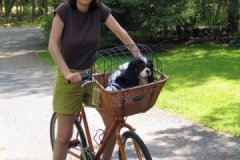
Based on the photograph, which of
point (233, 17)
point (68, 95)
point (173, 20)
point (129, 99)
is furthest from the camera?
point (233, 17)

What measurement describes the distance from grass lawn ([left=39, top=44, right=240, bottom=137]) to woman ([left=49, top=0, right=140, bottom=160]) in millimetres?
2674

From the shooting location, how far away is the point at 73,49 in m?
3.58

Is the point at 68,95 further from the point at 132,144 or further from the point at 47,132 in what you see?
the point at 47,132

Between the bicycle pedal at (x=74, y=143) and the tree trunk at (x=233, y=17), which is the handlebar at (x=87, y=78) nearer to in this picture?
the bicycle pedal at (x=74, y=143)

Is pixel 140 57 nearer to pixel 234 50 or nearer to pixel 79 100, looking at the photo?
pixel 79 100

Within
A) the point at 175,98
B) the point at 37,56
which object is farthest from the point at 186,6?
the point at 175,98

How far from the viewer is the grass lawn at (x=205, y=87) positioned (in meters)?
6.80

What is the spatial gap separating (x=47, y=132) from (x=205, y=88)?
364 centimetres

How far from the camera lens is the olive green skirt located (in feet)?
12.4

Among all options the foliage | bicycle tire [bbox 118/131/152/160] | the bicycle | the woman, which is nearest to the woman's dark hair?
the woman

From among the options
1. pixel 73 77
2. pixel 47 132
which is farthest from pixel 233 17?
pixel 73 77

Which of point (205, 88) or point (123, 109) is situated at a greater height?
point (123, 109)

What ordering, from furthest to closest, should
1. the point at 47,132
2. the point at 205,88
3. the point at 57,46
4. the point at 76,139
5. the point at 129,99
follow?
1. the point at 205,88
2. the point at 47,132
3. the point at 76,139
4. the point at 57,46
5. the point at 129,99

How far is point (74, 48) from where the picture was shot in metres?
3.58
